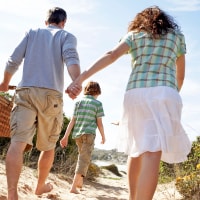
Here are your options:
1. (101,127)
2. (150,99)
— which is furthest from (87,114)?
(150,99)

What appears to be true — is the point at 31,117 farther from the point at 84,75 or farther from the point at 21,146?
the point at 84,75

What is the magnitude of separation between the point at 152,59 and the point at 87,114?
3.23 m

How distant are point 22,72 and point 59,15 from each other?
2.20ft

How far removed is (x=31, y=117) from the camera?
3887 millimetres

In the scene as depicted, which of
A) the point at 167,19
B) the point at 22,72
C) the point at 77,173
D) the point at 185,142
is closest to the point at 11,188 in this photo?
the point at 22,72

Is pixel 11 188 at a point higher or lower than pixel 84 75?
lower

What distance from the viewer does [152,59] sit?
3.28 m

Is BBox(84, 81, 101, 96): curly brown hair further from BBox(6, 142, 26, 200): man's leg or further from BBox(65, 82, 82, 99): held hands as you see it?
BBox(65, 82, 82, 99): held hands

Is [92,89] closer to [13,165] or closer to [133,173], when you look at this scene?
[13,165]

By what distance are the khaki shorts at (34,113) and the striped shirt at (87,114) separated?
230 cm

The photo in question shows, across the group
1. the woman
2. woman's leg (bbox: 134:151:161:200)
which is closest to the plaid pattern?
the woman

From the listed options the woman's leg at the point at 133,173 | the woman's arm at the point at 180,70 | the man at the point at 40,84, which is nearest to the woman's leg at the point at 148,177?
Result: the woman's leg at the point at 133,173

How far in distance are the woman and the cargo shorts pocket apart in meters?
0.67

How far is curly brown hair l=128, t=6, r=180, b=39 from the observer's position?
3367mm
